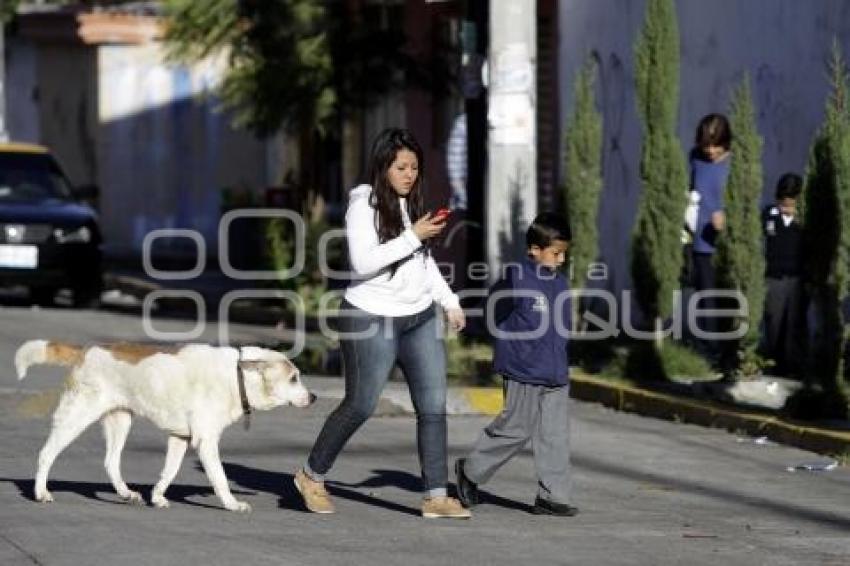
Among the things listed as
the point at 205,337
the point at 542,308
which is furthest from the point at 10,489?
the point at 205,337

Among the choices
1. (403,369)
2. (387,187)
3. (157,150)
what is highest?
(387,187)

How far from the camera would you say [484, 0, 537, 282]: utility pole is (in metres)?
18.1

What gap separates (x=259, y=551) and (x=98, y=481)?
241 cm

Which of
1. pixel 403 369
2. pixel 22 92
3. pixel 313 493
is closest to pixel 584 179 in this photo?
pixel 403 369

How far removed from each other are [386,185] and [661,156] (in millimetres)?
6682

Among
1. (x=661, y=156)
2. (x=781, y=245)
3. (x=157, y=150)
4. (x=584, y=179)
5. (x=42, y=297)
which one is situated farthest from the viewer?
(x=157, y=150)

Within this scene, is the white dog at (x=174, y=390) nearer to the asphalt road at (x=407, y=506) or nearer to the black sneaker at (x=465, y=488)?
the asphalt road at (x=407, y=506)

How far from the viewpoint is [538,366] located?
1080cm

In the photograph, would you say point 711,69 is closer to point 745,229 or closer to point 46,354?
point 745,229

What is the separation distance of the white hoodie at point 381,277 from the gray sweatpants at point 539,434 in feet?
2.30

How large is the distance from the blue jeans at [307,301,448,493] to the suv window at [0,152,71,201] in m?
15.9

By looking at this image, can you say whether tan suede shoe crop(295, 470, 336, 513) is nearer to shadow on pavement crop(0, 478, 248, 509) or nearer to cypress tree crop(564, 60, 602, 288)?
shadow on pavement crop(0, 478, 248, 509)

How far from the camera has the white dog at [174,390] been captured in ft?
34.1

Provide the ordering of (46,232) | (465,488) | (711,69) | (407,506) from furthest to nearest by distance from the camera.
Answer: (46,232) → (711,69) → (407,506) → (465,488)
